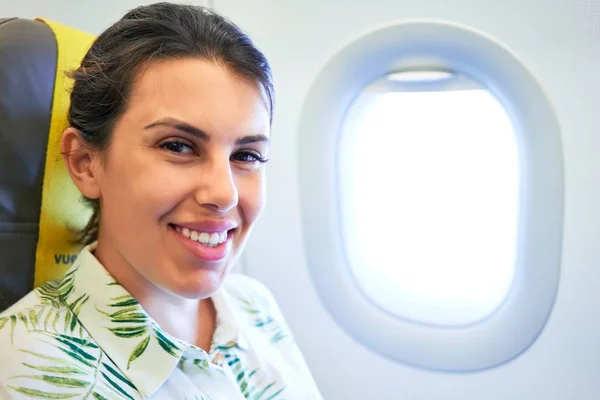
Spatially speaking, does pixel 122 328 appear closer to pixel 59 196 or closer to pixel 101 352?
pixel 101 352

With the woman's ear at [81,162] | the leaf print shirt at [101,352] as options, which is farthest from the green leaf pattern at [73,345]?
the woman's ear at [81,162]

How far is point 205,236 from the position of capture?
110cm

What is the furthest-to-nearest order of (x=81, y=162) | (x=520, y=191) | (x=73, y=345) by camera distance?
1. (x=520, y=191)
2. (x=81, y=162)
3. (x=73, y=345)

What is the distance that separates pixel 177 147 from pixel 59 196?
1.11 feet

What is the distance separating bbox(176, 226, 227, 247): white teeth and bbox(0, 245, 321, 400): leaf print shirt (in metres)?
0.17

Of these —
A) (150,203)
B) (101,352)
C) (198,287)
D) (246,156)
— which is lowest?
(101,352)

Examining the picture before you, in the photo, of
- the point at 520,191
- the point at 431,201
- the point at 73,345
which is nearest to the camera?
the point at 73,345

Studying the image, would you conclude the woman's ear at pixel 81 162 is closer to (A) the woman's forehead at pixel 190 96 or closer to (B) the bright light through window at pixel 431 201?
(A) the woman's forehead at pixel 190 96

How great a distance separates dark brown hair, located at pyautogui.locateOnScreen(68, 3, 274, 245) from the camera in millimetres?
1104

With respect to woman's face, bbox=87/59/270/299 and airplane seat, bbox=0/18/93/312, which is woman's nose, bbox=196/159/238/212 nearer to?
woman's face, bbox=87/59/270/299

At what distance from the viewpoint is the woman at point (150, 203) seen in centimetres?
105

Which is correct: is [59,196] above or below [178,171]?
below

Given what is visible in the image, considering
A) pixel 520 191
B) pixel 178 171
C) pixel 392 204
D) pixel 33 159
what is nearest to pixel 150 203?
pixel 178 171

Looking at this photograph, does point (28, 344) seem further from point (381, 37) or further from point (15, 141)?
point (381, 37)
